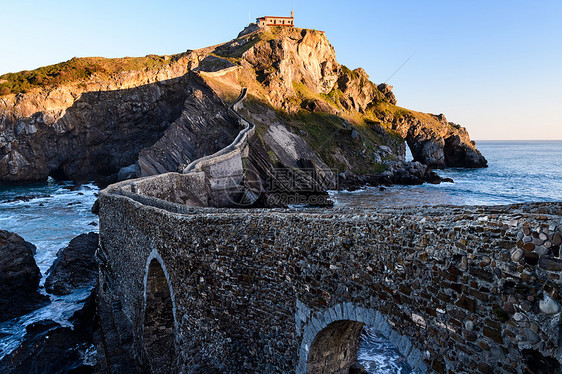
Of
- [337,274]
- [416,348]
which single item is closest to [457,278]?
[416,348]

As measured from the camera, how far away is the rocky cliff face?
47.5m

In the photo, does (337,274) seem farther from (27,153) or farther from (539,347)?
(27,153)

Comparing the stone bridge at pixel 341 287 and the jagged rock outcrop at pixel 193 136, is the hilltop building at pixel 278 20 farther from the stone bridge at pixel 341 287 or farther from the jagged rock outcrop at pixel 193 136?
the stone bridge at pixel 341 287

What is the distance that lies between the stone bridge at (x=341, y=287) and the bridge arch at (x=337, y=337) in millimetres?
27

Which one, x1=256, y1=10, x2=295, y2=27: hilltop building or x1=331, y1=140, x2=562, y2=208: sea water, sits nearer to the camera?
x1=331, y1=140, x2=562, y2=208: sea water

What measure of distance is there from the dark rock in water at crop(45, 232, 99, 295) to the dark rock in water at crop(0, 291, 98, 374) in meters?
3.61

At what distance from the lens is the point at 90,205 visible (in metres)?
39.0

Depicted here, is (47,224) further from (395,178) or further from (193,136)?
(395,178)

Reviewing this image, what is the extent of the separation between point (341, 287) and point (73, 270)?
1972 cm

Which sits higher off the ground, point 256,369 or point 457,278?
point 457,278

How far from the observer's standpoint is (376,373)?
10625 mm

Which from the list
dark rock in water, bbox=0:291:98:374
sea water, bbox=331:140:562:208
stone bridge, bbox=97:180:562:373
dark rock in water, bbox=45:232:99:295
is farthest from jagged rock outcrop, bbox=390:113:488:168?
dark rock in water, bbox=0:291:98:374

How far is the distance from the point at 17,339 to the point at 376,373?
15.5 metres

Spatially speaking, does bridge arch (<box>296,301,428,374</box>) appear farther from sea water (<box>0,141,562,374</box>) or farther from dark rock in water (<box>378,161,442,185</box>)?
dark rock in water (<box>378,161,442,185</box>)
